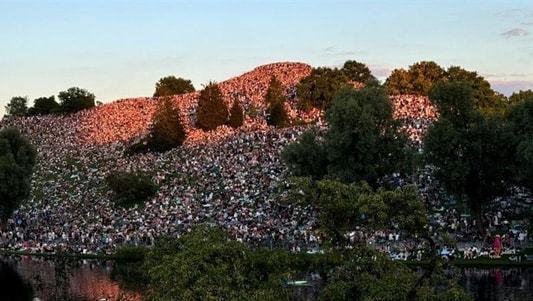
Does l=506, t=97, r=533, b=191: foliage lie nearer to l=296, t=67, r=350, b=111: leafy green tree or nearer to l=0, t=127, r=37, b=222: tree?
l=0, t=127, r=37, b=222: tree

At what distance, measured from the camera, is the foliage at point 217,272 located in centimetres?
2244

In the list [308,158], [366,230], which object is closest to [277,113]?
[308,158]

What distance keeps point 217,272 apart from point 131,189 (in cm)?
5810

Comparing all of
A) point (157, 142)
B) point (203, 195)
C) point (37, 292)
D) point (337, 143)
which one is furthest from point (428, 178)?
point (157, 142)

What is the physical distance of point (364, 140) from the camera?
65.4 metres

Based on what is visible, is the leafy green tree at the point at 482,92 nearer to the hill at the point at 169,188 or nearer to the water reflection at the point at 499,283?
the hill at the point at 169,188

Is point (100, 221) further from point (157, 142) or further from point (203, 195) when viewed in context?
point (157, 142)

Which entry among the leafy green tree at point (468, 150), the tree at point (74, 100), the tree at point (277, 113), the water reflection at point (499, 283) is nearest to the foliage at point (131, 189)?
the tree at point (277, 113)

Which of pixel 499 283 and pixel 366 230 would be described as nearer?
pixel 366 230

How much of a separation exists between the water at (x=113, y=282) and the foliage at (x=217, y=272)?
55.3ft

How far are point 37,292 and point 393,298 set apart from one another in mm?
31334

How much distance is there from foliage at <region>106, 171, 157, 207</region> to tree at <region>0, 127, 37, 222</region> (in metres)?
9.10

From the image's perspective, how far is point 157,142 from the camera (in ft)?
339

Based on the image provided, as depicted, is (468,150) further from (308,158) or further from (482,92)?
(482,92)
